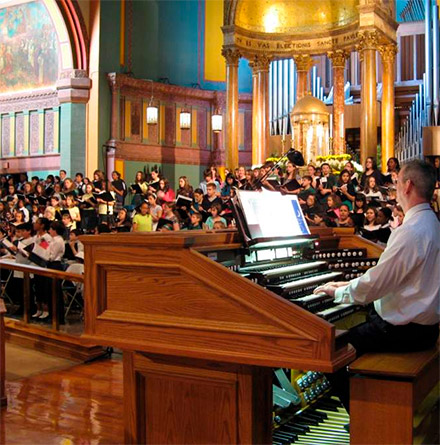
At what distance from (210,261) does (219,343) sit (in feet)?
1.21

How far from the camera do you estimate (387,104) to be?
40.7 ft

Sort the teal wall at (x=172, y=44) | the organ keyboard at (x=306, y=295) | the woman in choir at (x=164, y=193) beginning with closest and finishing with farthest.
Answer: the organ keyboard at (x=306, y=295)
the woman in choir at (x=164, y=193)
the teal wall at (x=172, y=44)

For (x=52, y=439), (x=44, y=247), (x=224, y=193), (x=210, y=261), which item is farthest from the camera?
(x=224, y=193)

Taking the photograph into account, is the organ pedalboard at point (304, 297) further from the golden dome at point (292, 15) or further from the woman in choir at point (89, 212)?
the golden dome at point (292, 15)

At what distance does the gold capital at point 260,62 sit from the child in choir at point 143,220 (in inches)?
227

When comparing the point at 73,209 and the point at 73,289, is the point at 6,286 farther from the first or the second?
the point at 73,209

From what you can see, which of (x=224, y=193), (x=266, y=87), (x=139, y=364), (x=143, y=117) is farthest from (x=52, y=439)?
(x=143, y=117)

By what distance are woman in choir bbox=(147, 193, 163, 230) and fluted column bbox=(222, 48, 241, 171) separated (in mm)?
3038

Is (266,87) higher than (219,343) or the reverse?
higher

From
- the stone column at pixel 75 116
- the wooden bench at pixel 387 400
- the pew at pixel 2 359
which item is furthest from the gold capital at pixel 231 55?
the wooden bench at pixel 387 400

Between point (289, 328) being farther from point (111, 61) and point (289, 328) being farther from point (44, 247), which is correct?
point (111, 61)

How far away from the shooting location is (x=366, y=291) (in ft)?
9.45

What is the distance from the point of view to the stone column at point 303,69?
13883 mm

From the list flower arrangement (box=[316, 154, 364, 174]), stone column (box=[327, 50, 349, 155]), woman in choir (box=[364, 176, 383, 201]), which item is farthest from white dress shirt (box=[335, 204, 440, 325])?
stone column (box=[327, 50, 349, 155])
